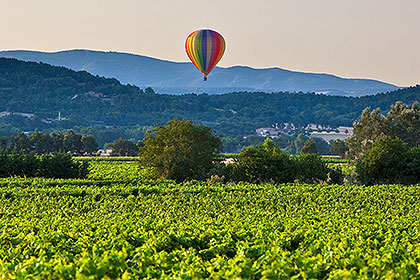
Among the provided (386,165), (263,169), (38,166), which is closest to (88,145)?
(38,166)

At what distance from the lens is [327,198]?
89.5ft

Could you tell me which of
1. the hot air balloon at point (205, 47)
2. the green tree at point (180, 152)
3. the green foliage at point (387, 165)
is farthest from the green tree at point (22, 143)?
the green foliage at point (387, 165)

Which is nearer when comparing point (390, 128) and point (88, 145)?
point (390, 128)

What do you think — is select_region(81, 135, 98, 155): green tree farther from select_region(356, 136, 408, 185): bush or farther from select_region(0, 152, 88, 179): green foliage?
select_region(356, 136, 408, 185): bush

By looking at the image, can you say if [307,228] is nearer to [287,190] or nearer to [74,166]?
[287,190]

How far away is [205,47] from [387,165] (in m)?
26.9

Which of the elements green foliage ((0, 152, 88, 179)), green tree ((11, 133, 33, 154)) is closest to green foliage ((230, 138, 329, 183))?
green foliage ((0, 152, 88, 179))

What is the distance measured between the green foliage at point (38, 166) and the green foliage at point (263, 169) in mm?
15220

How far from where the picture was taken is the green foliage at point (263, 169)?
47.4m

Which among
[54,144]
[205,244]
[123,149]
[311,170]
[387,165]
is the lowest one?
[123,149]

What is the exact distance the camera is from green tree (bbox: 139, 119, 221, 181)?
48688 mm

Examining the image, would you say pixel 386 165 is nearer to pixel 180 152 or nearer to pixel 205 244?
pixel 180 152

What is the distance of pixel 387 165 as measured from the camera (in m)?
46.3

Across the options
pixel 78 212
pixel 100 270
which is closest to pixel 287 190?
pixel 78 212
